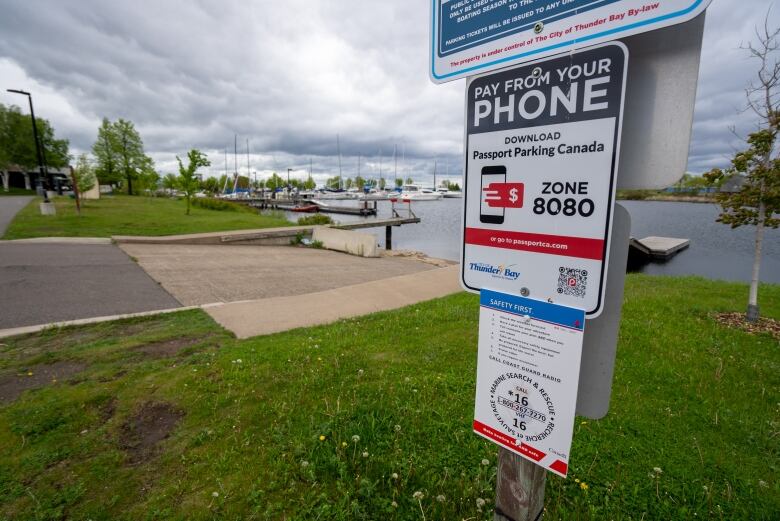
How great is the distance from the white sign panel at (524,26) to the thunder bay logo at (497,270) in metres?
0.71

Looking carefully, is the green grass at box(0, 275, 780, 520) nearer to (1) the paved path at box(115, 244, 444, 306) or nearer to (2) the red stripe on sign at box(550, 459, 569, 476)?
(2) the red stripe on sign at box(550, 459, 569, 476)

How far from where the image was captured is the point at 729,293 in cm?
834

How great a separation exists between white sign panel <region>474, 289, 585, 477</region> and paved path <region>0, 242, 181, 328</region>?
734cm

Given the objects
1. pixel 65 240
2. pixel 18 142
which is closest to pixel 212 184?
pixel 18 142

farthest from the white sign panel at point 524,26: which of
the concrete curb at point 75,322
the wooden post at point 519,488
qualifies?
the concrete curb at point 75,322

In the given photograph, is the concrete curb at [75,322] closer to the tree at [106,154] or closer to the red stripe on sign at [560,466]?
the red stripe on sign at [560,466]

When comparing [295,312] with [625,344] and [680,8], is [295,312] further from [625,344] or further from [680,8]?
[680,8]

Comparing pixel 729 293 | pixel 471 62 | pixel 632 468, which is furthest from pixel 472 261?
pixel 729 293

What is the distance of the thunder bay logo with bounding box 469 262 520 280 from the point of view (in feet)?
4.54

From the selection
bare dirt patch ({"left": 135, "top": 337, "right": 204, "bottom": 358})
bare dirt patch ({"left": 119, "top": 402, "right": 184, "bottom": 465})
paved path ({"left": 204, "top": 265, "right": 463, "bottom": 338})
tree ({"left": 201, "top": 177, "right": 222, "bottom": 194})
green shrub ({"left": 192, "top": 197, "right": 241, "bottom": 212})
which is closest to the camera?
bare dirt patch ({"left": 119, "top": 402, "right": 184, "bottom": 465})

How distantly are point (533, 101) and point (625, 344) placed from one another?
14.4 ft

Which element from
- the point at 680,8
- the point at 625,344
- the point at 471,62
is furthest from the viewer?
the point at 625,344

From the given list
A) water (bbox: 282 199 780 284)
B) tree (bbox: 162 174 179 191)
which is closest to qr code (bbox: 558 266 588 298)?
water (bbox: 282 199 780 284)

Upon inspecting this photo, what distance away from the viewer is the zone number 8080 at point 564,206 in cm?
119
